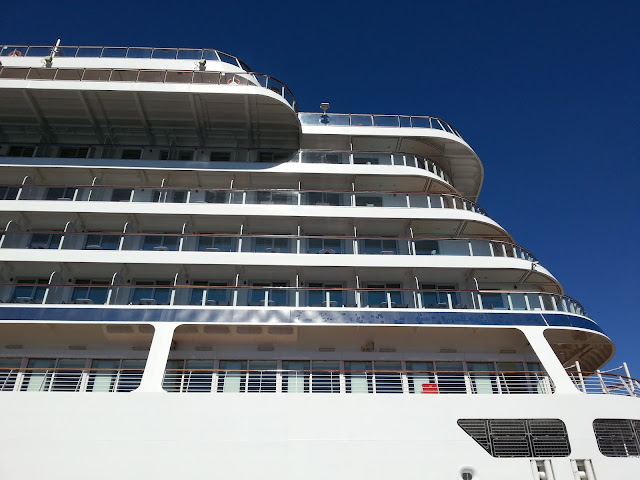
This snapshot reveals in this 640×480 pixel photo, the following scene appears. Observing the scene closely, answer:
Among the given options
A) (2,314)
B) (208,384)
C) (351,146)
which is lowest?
(208,384)

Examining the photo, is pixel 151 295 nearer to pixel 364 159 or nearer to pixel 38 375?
pixel 38 375

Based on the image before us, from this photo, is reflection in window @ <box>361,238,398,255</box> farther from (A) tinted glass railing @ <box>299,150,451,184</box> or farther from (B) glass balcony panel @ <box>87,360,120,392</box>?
(B) glass balcony panel @ <box>87,360,120,392</box>

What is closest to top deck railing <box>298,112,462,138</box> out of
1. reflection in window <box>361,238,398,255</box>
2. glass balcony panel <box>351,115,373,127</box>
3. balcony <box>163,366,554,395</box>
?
glass balcony panel <box>351,115,373,127</box>

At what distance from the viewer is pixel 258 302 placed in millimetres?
16250

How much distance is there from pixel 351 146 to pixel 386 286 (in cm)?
659

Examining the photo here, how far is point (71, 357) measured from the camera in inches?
613

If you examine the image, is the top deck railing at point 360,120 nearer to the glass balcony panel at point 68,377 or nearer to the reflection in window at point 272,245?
the reflection in window at point 272,245

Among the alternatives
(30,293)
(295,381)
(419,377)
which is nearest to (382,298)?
(419,377)

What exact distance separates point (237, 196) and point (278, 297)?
4290mm

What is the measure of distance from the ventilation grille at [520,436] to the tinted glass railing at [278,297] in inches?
156

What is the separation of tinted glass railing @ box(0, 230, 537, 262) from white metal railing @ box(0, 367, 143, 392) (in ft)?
13.6

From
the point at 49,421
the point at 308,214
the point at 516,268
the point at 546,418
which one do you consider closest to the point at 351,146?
the point at 308,214

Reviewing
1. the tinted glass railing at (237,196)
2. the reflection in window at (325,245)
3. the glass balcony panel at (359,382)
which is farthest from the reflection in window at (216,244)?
the glass balcony panel at (359,382)

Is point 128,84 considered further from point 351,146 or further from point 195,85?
point 351,146
